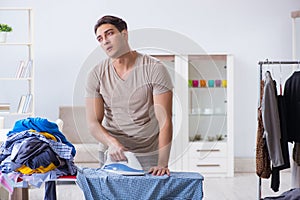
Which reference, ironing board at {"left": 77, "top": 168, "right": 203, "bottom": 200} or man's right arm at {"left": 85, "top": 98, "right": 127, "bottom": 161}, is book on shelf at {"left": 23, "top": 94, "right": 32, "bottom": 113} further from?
man's right arm at {"left": 85, "top": 98, "right": 127, "bottom": 161}

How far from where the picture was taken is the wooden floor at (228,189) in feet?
16.4

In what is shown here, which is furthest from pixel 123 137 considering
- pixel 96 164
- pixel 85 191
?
pixel 85 191

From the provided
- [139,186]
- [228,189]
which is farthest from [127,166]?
[228,189]

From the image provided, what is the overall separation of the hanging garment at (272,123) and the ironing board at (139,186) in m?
1.46

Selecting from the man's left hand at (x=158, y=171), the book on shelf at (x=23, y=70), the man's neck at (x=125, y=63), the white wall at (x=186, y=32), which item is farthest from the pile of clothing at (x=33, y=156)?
the white wall at (x=186, y=32)

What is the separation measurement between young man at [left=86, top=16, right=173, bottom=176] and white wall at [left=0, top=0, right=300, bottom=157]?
4.24 m

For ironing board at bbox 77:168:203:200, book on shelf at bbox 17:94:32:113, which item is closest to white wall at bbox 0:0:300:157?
book on shelf at bbox 17:94:32:113

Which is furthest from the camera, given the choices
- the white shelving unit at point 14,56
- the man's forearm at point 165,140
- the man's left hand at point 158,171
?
the white shelving unit at point 14,56

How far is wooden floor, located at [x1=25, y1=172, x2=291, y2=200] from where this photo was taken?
16.4 ft

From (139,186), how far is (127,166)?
25 cm

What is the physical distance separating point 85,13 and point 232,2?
156cm

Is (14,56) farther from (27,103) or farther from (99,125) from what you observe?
(99,125)

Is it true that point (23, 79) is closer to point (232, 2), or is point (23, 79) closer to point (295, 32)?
point (232, 2)

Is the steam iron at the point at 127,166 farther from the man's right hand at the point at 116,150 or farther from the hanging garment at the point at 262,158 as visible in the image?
the hanging garment at the point at 262,158
